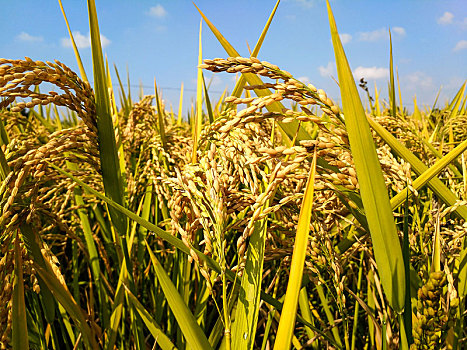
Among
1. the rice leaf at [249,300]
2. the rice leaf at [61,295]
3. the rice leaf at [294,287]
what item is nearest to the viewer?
the rice leaf at [294,287]

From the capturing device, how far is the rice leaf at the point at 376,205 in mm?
666

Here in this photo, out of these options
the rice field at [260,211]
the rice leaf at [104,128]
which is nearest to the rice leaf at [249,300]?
the rice field at [260,211]

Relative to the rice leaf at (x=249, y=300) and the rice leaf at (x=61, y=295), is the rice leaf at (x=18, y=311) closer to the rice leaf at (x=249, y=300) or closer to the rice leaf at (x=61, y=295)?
the rice leaf at (x=61, y=295)

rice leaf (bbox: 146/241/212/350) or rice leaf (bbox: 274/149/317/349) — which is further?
rice leaf (bbox: 146/241/212/350)

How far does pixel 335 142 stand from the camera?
0.79 metres

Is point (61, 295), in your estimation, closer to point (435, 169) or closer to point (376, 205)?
point (376, 205)

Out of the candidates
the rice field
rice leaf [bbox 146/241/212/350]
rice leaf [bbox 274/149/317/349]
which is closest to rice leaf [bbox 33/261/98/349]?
the rice field

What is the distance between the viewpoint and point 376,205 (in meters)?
0.67

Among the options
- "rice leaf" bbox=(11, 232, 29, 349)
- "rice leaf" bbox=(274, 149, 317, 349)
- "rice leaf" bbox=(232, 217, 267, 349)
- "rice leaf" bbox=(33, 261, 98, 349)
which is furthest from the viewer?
"rice leaf" bbox=(33, 261, 98, 349)

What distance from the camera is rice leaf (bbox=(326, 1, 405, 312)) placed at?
26.2 inches

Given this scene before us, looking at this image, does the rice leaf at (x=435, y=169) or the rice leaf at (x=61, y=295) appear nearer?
the rice leaf at (x=435, y=169)

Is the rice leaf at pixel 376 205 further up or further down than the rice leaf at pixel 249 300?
further up

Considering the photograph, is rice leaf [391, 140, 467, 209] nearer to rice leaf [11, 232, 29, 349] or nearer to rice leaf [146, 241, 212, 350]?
rice leaf [146, 241, 212, 350]

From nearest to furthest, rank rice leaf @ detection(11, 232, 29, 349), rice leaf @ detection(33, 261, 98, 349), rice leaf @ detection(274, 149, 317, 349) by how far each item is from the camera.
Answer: rice leaf @ detection(274, 149, 317, 349), rice leaf @ detection(11, 232, 29, 349), rice leaf @ detection(33, 261, 98, 349)
